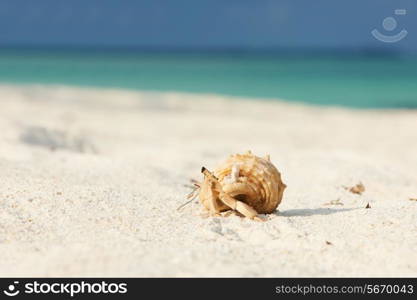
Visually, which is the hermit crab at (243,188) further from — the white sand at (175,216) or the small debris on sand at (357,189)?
the small debris on sand at (357,189)

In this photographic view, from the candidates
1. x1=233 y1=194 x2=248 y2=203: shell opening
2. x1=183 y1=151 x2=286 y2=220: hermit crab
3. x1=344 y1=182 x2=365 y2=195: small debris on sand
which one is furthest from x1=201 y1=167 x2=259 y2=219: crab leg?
x1=344 y1=182 x2=365 y2=195: small debris on sand

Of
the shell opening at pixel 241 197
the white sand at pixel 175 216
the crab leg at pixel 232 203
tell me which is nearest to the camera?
the white sand at pixel 175 216

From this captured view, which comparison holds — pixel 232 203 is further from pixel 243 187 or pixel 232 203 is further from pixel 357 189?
pixel 357 189

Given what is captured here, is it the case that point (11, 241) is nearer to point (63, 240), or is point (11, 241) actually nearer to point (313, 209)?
point (63, 240)

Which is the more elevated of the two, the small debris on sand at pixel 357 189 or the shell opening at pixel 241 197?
the small debris on sand at pixel 357 189

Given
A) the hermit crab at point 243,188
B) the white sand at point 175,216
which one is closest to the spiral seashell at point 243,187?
the hermit crab at point 243,188

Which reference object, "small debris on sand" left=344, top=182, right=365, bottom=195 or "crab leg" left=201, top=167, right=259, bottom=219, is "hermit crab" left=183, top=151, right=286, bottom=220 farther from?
"small debris on sand" left=344, top=182, right=365, bottom=195

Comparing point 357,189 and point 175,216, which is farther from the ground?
point 357,189

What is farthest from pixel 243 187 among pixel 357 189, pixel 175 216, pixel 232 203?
pixel 357 189

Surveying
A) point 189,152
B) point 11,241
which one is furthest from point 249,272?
point 189,152
